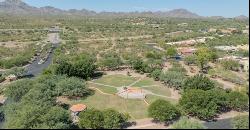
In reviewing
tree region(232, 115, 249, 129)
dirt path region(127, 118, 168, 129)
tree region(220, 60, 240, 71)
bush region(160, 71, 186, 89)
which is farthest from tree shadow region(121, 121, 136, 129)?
tree region(220, 60, 240, 71)

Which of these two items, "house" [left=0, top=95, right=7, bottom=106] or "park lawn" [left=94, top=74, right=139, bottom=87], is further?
"park lawn" [left=94, top=74, right=139, bottom=87]

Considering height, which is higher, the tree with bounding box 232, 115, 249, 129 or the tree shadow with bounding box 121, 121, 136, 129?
the tree with bounding box 232, 115, 249, 129

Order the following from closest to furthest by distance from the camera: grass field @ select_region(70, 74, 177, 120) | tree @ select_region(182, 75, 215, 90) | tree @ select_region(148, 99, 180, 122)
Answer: tree @ select_region(148, 99, 180, 122)
grass field @ select_region(70, 74, 177, 120)
tree @ select_region(182, 75, 215, 90)

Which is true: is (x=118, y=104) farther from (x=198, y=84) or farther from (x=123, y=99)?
(x=198, y=84)

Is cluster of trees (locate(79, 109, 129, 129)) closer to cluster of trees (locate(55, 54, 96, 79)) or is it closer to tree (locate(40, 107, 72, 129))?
tree (locate(40, 107, 72, 129))

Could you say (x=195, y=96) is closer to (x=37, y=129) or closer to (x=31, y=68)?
(x=37, y=129)

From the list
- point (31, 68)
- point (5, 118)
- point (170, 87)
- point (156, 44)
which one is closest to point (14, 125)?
point (5, 118)
